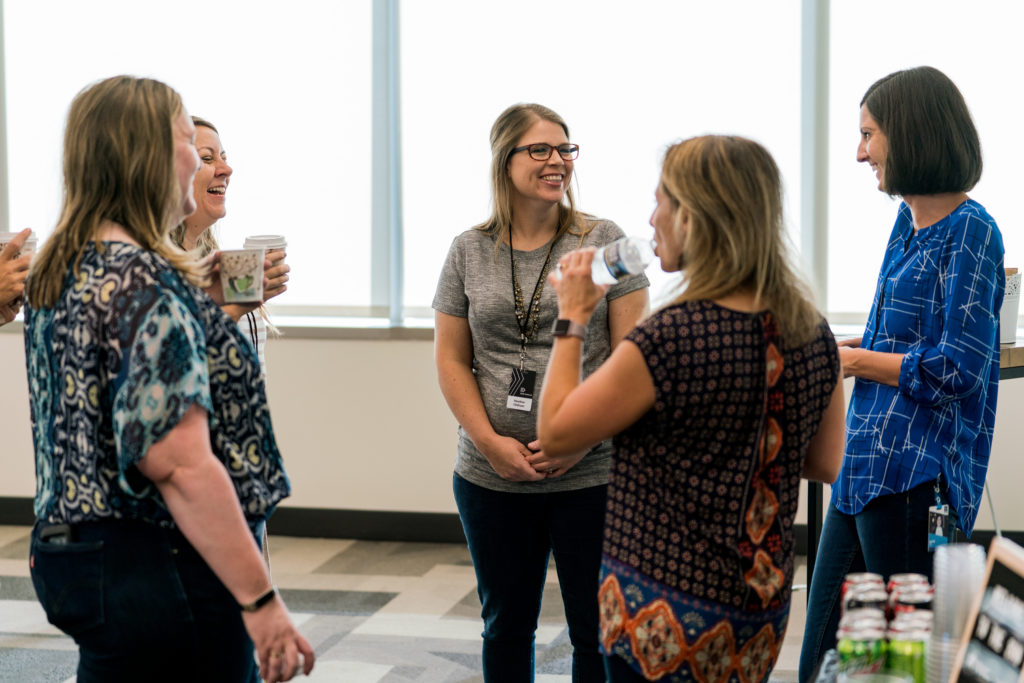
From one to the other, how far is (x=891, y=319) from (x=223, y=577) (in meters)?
1.30

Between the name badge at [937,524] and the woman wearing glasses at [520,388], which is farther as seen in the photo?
the woman wearing glasses at [520,388]

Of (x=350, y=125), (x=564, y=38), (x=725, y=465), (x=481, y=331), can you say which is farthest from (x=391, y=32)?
(x=725, y=465)

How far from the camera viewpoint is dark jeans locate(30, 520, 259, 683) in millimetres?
1330

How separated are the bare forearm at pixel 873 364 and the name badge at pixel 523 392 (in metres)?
0.63

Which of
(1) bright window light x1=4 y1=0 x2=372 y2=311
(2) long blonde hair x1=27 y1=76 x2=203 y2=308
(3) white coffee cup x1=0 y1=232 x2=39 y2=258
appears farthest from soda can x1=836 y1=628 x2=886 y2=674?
(1) bright window light x1=4 y1=0 x2=372 y2=311

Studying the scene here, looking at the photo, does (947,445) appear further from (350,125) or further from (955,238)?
(350,125)

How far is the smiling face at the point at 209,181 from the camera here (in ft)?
7.63

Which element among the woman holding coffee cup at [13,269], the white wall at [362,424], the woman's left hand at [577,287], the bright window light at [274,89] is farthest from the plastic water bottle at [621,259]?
the bright window light at [274,89]

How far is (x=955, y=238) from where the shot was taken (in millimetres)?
1896

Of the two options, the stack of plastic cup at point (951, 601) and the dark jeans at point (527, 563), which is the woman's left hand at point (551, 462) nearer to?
the dark jeans at point (527, 563)

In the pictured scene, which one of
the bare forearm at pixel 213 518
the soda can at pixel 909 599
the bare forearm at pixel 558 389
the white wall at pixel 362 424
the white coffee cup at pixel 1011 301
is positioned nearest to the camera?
the soda can at pixel 909 599

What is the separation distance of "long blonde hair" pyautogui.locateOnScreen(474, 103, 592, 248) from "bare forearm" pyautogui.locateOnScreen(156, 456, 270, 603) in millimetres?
1099

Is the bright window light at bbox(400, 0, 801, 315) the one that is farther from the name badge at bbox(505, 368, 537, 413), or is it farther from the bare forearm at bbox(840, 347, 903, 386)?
the bare forearm at bbox(840, 347, 903, 386)

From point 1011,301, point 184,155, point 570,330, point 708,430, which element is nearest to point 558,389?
point 570,330
